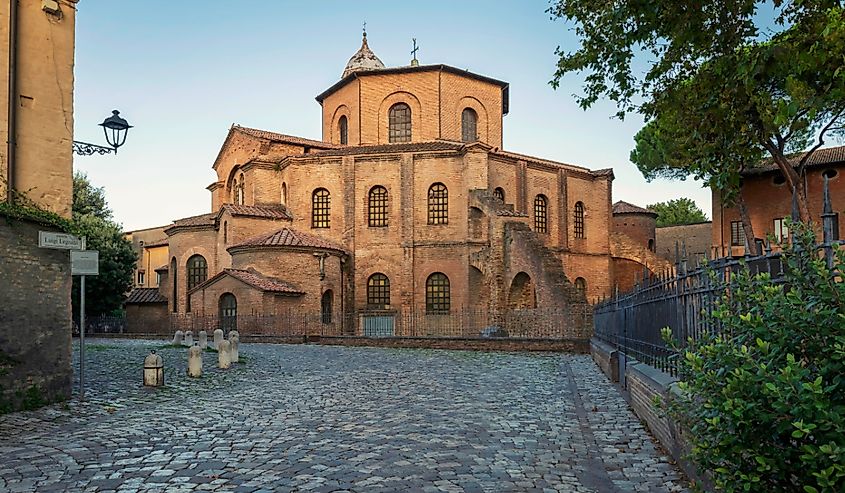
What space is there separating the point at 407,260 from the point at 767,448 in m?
29.7

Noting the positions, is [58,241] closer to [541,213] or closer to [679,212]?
[541,213]

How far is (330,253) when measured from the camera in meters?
31.9

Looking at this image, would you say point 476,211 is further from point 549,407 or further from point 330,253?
point 549,407

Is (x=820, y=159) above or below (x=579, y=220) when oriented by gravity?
above

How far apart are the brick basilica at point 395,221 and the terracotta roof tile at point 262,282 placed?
7 cm

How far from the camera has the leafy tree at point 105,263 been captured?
36.8m

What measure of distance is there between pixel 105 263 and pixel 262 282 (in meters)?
12.3

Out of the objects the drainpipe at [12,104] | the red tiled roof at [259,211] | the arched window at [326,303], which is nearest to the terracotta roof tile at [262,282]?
the arched window at [326,303]

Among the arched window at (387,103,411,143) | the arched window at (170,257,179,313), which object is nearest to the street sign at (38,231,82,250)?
the arched window at (387,103,411,143)

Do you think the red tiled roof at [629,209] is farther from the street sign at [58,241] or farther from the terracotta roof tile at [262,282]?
the street sign at [58,241]

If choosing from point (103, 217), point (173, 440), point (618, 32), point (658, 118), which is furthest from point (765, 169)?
point (103, 217)

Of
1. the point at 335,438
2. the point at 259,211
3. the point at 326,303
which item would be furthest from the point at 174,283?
the point at 335,438

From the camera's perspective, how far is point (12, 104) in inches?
404

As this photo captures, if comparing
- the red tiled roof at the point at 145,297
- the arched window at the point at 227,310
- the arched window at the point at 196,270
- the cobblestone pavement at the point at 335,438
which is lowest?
the cobblestone pavement at the point at 335,438
